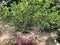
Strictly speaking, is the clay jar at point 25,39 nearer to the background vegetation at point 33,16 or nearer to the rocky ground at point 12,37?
the rocky ground at point 12,37

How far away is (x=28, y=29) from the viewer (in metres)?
4.65

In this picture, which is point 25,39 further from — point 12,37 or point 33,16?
point 33,16

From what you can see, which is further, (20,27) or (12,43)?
(20,27)

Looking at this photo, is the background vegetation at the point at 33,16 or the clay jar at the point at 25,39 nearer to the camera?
the clay jar at the point at 25,39

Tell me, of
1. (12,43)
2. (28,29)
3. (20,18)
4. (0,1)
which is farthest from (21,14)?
(0,1)

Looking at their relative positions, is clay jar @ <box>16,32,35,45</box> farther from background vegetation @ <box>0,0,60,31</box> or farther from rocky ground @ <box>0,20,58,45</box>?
background vegetation @ <box>0,0,60,31</box>

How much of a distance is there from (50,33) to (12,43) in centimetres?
103

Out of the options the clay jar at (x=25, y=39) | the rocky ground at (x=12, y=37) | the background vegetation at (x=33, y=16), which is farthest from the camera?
the background vegetation at (x=33, y=16)

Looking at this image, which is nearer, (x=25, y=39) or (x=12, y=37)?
(x=25, y=39)

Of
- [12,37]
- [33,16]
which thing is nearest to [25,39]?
[12,37]

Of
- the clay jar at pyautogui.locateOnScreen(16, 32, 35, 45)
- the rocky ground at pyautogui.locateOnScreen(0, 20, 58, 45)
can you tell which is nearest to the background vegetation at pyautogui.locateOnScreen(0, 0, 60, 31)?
the rocky ground at pyautogui.locateOnScreen(0, 20, 58, 45)

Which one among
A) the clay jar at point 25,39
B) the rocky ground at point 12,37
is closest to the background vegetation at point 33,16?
the rocky ground at point 12,37

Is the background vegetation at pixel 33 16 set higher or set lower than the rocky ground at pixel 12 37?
higher

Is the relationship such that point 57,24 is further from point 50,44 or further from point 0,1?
point 0,1
